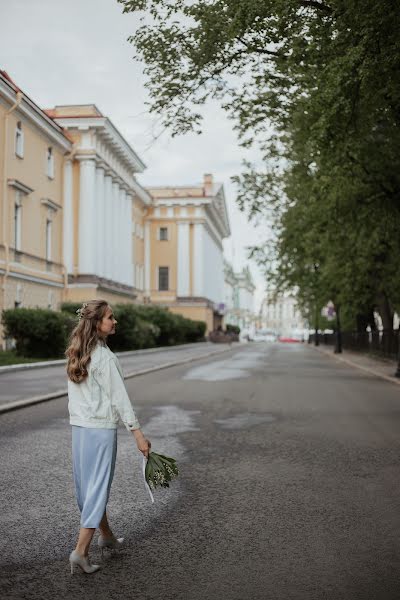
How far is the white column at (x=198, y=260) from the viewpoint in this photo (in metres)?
80.9

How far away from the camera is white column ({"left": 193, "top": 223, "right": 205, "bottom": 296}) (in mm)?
80875

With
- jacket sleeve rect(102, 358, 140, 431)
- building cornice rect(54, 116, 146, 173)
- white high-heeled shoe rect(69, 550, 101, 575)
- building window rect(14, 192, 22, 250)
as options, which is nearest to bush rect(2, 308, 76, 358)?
building window rect(14, 192, 22, 250)

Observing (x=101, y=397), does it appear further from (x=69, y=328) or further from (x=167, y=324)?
(x=167, y=324)

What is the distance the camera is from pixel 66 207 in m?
46.8

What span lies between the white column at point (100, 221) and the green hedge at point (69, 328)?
432 centimetres

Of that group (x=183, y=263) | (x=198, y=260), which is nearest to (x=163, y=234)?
(x=183, y=263)

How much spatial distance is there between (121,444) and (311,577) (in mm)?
5662

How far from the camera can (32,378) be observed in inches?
792

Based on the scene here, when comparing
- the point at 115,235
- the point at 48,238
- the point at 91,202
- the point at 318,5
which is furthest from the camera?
the point at 115,235

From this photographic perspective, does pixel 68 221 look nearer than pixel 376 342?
No

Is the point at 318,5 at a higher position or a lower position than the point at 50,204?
lower

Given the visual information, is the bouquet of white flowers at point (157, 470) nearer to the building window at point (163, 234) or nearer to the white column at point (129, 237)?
the white column at point (129, 237)

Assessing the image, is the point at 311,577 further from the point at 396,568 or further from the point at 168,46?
the point at 168,46

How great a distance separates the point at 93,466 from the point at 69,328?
2337 cm
